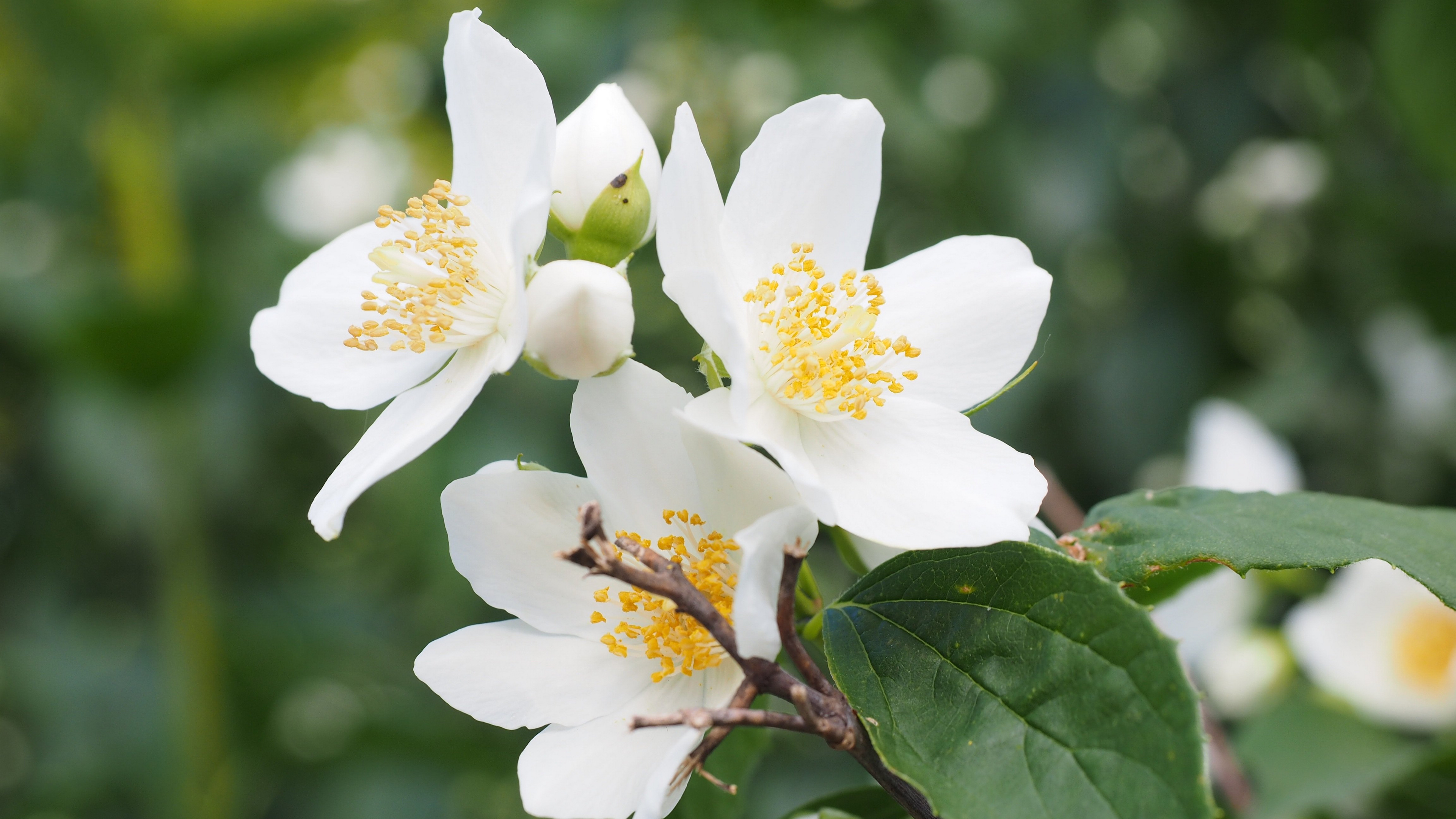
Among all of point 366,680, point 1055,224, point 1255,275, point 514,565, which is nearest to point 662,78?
point 1055,224

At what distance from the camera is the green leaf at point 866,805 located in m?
0.72

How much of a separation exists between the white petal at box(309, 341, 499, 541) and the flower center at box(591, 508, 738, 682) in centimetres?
13

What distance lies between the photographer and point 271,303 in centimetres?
233

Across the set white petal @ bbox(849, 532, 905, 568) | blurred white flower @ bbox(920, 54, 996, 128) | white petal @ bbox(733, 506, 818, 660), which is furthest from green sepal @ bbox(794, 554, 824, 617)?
blurred white flower @ bbox(920, 54, 996, 128)

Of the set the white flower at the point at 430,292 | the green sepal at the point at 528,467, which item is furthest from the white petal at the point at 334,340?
the green sepal at the point at 528,467

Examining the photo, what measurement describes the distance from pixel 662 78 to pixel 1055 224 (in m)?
0.81

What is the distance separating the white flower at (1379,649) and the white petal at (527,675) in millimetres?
953

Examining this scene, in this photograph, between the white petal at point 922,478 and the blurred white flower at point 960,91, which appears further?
the blurred white flower at point 960,91

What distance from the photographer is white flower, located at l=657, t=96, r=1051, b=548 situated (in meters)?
0.61

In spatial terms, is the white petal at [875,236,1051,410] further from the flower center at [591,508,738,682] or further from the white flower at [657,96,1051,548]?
the flower center at [591,508,738,682]

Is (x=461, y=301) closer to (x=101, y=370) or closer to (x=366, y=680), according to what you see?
(x=101, y=370)

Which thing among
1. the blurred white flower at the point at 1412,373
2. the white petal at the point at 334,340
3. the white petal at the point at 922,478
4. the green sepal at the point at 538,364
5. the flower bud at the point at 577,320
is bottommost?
the blurred white flower at the point at 1412,373

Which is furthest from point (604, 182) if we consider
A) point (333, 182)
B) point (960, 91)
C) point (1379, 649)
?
point (333, 182)

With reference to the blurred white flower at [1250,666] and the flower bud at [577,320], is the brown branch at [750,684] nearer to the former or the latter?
the flower bud at [577,320]
